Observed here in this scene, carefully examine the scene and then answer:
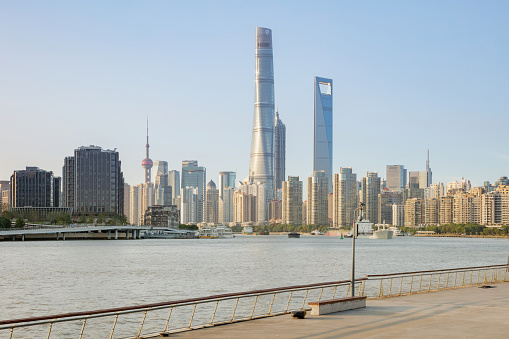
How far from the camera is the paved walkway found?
2256 centimetres

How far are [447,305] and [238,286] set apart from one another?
37881 millimetres

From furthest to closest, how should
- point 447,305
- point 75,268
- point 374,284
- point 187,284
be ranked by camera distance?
point 75,268 → point 187,284 → point 374,284 → point 447,305

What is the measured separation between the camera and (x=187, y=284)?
Answer: 68.6 metres

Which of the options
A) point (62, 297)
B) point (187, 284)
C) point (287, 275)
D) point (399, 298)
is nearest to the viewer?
point (399, 298)

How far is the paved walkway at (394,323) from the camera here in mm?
22562

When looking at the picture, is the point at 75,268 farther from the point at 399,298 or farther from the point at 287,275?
the point at 399,298

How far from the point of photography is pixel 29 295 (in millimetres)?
58750

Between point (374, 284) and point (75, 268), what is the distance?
47.5 m

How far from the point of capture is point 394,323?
2491cm

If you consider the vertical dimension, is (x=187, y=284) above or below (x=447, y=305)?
below

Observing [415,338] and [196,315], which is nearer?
[415,338]

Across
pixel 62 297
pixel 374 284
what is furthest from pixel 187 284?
pixel 374 284

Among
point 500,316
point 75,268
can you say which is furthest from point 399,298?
point 75,268

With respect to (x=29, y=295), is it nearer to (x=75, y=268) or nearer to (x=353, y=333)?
(x=75, y=268)
